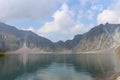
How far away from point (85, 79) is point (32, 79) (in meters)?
20.7

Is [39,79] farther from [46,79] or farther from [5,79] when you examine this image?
[5,79]

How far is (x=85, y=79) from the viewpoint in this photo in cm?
9225

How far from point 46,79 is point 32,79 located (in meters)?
5.77

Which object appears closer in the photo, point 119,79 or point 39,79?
point 119,79

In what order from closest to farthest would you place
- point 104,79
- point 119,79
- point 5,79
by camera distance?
1. point 119,79
2. point 104,79
3. point 5,79

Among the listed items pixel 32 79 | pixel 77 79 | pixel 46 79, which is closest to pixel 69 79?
pixel 77 79

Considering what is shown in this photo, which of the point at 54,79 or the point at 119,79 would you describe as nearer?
the point at 119,79

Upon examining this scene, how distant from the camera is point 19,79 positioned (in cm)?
9531

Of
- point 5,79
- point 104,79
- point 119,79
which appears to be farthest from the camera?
point 5,79

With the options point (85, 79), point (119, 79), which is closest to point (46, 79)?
point (85, 79)

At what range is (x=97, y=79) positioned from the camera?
91.1 metres

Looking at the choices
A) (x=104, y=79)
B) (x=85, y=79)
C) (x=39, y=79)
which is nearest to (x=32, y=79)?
(x=39, y=79)

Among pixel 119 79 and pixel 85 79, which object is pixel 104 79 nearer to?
pixel 85 79

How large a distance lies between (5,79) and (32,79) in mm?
10783
